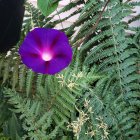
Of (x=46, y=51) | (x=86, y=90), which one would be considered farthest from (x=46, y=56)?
(x=86, y=90)

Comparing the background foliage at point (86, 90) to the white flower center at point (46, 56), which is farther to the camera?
the background foliage at point (86, 90)

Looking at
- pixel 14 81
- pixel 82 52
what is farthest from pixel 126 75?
pixel 14 81

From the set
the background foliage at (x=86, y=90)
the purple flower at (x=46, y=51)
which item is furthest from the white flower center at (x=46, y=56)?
the background foliage at (x=86, y=90)

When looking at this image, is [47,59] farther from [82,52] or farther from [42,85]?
[82,52]

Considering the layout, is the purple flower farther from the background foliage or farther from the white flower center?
the background foliage

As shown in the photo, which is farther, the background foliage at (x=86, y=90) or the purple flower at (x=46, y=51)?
the background foliage at (x=86, y=90)

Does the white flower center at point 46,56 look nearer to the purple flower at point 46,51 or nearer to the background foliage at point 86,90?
the purple flower at point 46,51
